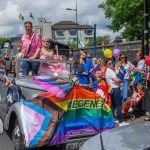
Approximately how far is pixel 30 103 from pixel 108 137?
1.99 meters

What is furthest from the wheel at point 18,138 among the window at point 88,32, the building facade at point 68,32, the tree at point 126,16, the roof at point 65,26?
the window at point 88,32

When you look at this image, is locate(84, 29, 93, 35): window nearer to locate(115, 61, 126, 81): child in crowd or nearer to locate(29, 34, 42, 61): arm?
locate(115, 61, 126, 81): child in crowd

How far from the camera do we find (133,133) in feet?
11.7

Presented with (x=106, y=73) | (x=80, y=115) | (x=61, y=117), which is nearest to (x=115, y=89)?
(x=106, y=73)

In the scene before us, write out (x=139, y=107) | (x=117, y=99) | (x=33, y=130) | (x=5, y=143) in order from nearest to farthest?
(x=33, y=130) → (x=5, y=143) → (x=117, y=99) → (x=139, y=107)

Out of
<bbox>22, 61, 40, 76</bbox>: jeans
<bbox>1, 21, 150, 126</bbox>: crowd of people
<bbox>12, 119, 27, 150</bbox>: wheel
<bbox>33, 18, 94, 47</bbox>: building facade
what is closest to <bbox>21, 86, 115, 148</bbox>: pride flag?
<bbox>12, 119, 27, 150</bbox>: wheel

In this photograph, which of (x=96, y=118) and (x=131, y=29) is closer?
(x=96, y=118)

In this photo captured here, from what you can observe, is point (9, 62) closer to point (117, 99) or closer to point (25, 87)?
point (25, 87)

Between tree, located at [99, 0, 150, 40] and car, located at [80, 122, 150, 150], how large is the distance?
1007 inches

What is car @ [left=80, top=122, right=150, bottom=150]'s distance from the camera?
3143 millimetres

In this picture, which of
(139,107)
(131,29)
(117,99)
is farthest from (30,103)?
(131,29)

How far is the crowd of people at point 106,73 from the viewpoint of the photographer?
700 centimetres

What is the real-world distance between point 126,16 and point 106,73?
23.8 meters

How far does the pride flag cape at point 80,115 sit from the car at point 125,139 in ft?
4.52
